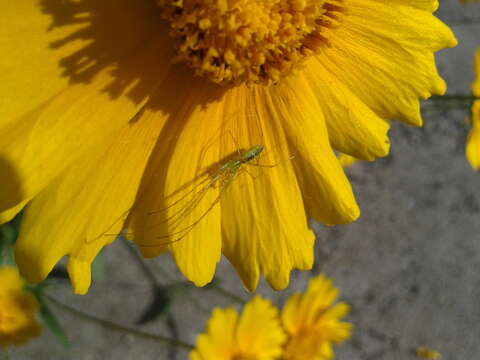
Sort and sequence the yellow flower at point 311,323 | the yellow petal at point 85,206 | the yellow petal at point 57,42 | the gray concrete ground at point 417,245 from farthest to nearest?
the gray concrete ground at point 417,245
the yellow flower at point 311,323
the yellow petal at point 85,206
the yellow petal at point 57,42

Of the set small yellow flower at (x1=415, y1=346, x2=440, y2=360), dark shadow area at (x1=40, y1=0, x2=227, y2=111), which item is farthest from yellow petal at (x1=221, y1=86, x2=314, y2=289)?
small yellow flower at (x1=415, y1=346, x2=440, y2=360)

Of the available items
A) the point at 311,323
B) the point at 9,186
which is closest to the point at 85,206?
the point at 9,186

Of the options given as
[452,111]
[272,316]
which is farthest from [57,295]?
[452,111]

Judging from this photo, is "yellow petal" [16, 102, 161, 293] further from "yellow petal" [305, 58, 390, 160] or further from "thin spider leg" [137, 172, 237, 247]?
"yellow petal" [305, 58, 390, 160]

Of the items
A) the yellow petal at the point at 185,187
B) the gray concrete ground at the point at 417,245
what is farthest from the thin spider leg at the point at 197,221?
the gray concrete ground at the point at 417,245

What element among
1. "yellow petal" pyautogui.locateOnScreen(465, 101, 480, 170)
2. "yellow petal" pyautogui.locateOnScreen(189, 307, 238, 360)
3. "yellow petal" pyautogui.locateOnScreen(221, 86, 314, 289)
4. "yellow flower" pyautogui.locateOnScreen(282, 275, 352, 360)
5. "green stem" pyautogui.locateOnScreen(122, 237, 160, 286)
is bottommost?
"yellow flower" pyautogui.locateOnScreen(282, 275, 352, 360)

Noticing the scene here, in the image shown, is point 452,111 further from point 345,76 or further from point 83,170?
point 83,170

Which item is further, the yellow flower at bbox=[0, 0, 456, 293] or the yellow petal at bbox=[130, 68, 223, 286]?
the yellow petal at bbox=[130, 68, 223, 286]

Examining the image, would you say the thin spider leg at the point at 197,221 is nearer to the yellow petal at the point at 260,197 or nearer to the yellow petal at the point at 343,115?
the yellow petal at the point at 260,197
